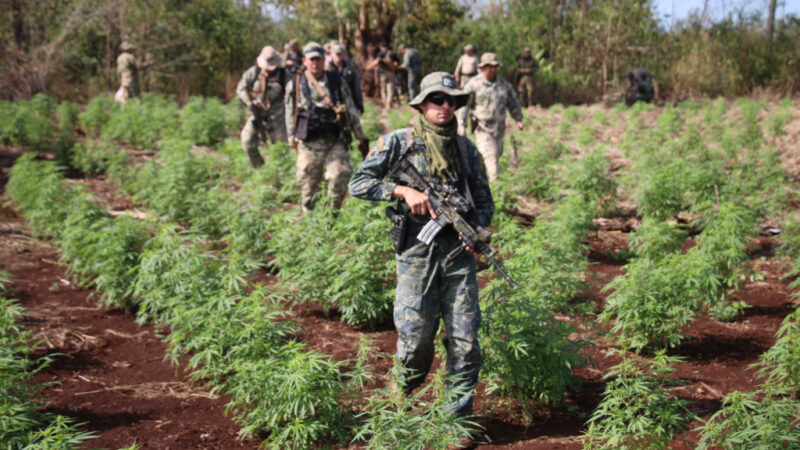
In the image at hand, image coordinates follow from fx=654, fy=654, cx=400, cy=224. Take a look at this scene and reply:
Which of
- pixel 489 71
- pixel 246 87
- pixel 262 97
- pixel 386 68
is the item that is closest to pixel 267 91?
pixel 262 97

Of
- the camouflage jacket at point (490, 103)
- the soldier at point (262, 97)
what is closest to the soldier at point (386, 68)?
the soldier at point (262, 97)

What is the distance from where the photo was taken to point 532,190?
9633 millimetres

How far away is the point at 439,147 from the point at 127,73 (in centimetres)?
1496

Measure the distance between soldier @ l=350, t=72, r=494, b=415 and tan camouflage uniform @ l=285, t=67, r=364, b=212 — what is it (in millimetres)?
3409

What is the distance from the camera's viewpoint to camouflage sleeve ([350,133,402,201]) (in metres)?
3.86

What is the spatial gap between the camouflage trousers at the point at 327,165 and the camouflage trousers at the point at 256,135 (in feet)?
9.41

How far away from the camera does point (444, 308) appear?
3873mm

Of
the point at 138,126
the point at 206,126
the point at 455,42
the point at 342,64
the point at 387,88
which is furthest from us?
the point at 455,42

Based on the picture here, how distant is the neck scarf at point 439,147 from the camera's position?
3.79 metres

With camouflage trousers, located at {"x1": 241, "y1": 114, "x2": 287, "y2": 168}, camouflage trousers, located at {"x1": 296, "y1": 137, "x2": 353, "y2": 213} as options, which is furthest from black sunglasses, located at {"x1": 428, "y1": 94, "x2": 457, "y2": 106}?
camouflage trousers, located at {"x1": 241, "y1": 114, "x2": 287, "y2": 168}

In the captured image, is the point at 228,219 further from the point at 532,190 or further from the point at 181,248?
the point at 532,190

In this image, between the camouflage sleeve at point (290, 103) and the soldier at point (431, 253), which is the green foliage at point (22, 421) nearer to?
the soldier at point (431, 253)

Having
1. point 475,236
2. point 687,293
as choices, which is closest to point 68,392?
point 475,236

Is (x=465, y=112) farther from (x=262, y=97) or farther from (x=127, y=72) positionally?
(x=127, y=72)
